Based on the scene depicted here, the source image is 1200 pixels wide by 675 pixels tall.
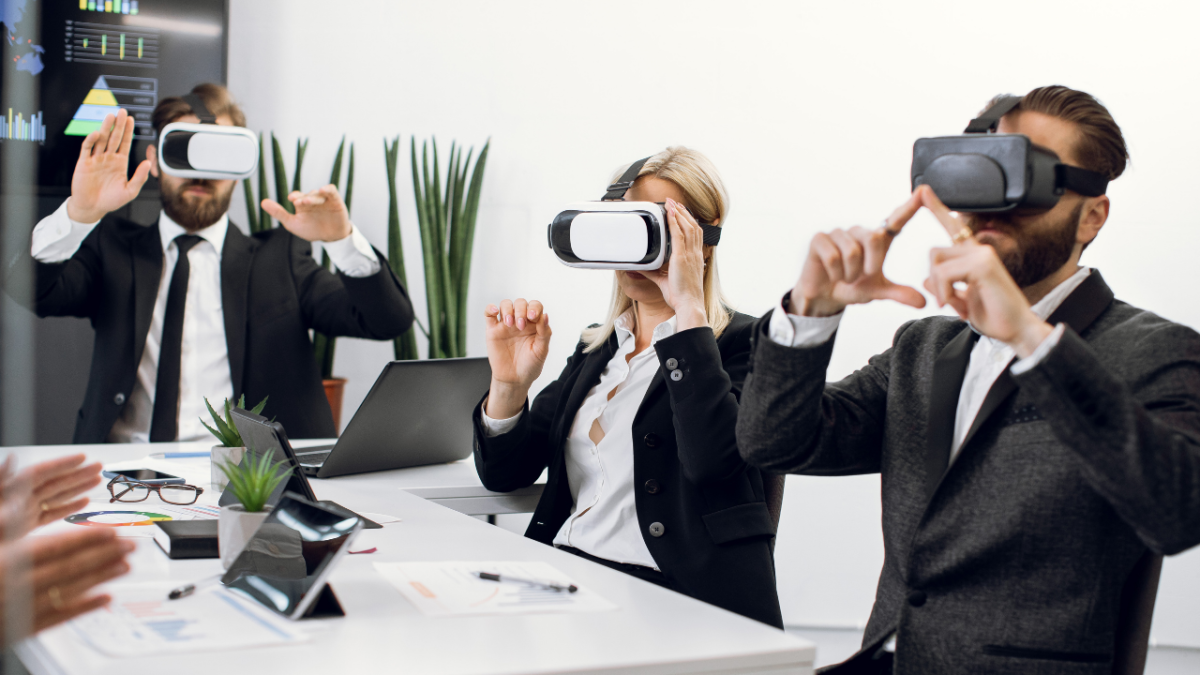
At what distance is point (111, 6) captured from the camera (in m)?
3.19

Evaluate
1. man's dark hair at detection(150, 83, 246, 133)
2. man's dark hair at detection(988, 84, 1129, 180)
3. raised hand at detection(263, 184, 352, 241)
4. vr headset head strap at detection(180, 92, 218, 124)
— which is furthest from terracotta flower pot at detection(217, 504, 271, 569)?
man's dark hair at detection(150, 83, 246, 133)

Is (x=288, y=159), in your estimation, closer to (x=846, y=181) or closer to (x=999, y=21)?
(x=846, y=181)

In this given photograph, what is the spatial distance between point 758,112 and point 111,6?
2276 millimetres

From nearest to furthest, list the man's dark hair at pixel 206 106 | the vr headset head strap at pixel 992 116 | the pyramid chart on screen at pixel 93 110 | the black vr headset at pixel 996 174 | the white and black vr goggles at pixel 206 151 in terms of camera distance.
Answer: the black vr headset at pixel 996 174 < the vr headset head strap at pixel 992 116 < the white and black vr goggles at pixel 206 151 < the man's dark hair at pixel 206 106 < the pyramid chart on screen at pixel 93 110

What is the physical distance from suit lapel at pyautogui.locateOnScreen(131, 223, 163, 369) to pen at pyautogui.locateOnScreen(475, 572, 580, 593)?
1.73 m

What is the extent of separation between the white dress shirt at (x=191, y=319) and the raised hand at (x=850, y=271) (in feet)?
5.30

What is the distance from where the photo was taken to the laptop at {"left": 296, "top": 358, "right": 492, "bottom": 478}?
1883 millimetres

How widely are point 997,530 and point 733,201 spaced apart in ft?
7.66

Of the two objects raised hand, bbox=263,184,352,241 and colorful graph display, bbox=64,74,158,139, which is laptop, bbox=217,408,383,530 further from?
colorful graph display, bbox=64,74,158,139

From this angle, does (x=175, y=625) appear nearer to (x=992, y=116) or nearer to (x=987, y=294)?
(x=987, y=294)

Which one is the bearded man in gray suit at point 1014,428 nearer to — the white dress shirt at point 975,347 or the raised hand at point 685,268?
the white dress shirt at point 975,347

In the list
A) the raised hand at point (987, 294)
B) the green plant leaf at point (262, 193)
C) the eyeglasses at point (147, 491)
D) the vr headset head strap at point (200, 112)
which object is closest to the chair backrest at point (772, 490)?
the raised hand at point (987, 294)

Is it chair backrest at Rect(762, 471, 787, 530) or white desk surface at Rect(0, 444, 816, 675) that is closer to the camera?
white desk surface at Rect(0, 444, 816, 675)

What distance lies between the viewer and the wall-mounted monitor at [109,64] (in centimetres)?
313
